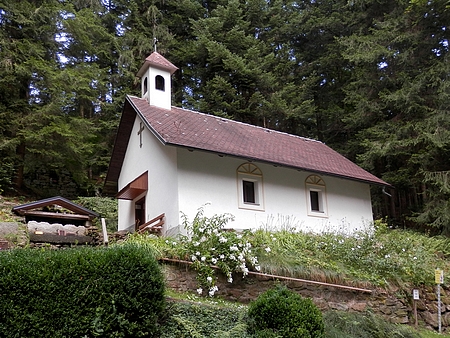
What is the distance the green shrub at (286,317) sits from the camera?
241 inches

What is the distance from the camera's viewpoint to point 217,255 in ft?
29.1

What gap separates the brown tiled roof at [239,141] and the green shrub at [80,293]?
589 cm

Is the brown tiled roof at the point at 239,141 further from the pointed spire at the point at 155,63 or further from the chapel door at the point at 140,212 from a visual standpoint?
the chapel door at the point at 140,212

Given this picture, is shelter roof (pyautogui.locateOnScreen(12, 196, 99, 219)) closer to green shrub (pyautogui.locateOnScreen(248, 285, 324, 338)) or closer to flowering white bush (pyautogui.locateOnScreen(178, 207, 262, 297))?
flowering white bush (pyautogui.locateOnScreen(178, 207, 262, 297))

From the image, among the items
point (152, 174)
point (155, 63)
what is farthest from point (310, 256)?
point (155, 63)

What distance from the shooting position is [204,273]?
844cm

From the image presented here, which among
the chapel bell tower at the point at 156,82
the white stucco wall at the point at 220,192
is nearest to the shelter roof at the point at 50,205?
the white stucco wall at the point at 220,192

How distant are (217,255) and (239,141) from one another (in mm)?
6283

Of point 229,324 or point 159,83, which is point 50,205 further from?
point 229,324

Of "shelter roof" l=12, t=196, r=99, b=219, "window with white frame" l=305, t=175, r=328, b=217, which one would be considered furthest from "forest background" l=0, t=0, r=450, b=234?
"shelter roof" l=12, t=196, r=99, b=219

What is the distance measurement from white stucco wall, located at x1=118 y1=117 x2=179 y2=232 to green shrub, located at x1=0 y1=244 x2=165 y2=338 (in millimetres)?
6001

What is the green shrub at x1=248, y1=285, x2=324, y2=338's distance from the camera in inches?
241

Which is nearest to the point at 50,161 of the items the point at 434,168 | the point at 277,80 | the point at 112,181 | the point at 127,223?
the point at 112,181

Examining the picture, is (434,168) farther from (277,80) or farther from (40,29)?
(40,29)
